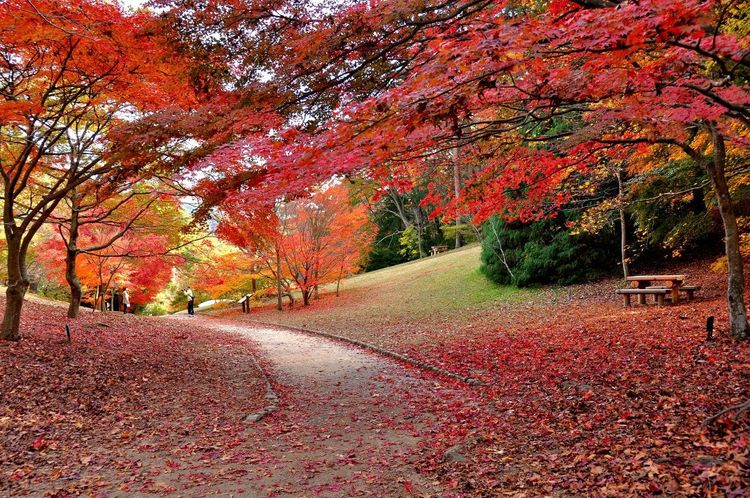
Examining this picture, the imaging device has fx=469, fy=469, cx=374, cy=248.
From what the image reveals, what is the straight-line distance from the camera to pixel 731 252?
24.4 ft

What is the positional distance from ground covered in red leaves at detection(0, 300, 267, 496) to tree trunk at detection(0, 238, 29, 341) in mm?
322

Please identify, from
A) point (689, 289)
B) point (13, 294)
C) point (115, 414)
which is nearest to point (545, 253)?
point (689, 289)

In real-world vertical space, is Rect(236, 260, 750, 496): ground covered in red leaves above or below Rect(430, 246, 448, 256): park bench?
below

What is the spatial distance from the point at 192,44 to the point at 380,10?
9.42 feet

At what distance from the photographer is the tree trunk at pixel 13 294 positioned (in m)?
8.82

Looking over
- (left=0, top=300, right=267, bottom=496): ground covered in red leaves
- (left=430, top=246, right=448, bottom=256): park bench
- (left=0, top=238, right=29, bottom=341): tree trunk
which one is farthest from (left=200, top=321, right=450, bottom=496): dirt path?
(left=430, top=246, right=448, bottom=256): park bench

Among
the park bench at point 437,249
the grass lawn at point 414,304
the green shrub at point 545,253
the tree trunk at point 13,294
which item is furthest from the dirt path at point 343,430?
the park bench at point 437,249

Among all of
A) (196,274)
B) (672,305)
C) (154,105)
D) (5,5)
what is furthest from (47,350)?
(196,274)

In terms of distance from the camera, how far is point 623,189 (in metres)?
14.2

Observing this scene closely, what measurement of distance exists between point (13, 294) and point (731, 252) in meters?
12.6

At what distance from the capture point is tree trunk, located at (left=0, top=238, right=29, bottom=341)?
8820 mm

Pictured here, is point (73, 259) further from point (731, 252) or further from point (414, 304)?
point (731, 252)

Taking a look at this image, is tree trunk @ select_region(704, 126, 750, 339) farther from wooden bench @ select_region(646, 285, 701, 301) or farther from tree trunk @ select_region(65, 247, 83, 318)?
tree trunk @ select_region(65, 247, 83, 318)

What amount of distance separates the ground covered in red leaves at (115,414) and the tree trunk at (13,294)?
0.32m
